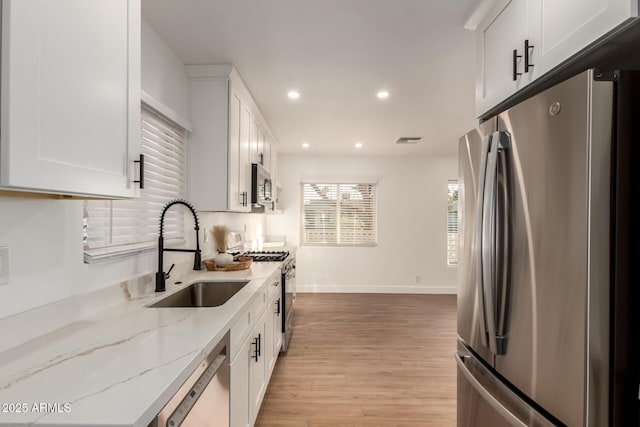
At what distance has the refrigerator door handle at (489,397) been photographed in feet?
3.70

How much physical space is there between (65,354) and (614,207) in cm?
165

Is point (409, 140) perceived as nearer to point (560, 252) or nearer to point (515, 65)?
point (515, 65)

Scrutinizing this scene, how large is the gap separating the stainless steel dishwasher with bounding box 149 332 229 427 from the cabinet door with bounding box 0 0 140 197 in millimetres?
666

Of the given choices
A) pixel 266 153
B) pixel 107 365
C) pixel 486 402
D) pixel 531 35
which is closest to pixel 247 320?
pixel 107 365

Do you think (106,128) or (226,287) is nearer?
(106,128)

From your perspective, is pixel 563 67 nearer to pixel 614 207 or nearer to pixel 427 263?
pixel 614 207

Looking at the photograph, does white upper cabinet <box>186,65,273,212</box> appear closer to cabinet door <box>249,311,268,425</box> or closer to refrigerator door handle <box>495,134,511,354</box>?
cabinet door <box>249,311,268,425</box>

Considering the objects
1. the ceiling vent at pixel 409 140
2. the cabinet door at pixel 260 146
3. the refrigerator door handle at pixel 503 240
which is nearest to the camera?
the refrigerator door handle at pixel 503 240

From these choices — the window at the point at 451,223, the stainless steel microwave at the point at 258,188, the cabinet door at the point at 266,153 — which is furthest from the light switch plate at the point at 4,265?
the window at the point at 451,223

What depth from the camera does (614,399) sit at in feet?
2.92

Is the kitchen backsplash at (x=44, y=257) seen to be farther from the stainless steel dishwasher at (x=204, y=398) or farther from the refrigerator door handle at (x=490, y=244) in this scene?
the refrigerator door handle at (x=490, y=244)

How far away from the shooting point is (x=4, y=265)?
111 cm

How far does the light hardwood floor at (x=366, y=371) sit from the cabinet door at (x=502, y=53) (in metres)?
2.08

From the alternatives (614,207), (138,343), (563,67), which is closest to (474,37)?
(563,67)
